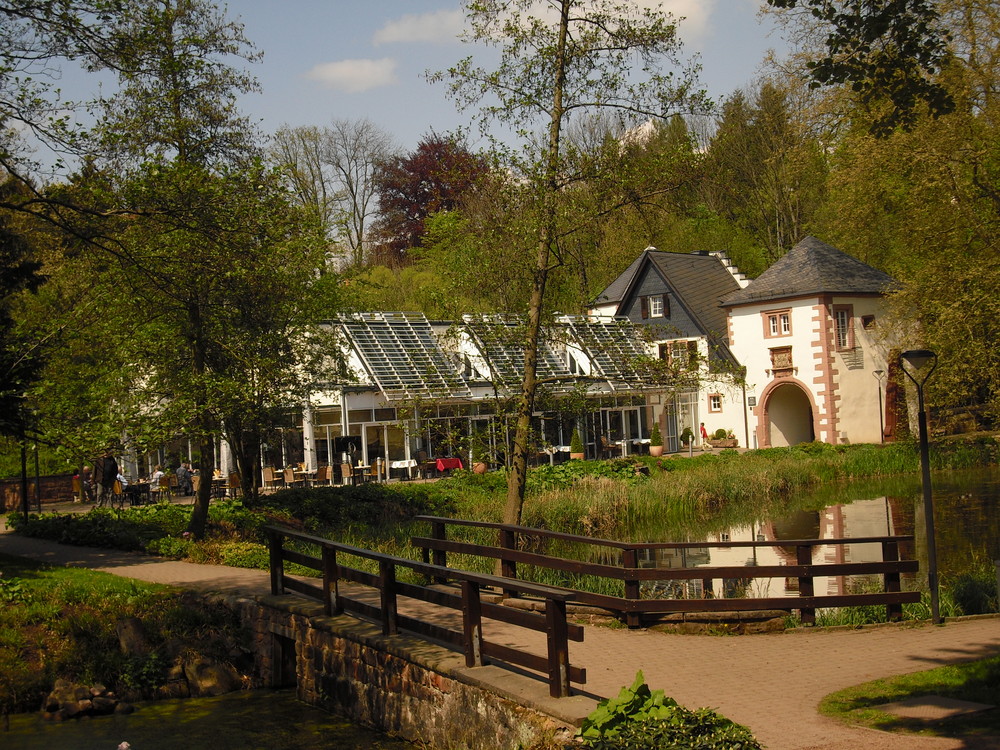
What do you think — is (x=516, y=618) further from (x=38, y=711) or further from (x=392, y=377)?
(x=392, y=377)

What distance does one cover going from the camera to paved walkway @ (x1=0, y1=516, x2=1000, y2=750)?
21.7ft

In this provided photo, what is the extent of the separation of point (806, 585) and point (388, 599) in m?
4.36

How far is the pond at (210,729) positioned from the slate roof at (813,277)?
113 feet

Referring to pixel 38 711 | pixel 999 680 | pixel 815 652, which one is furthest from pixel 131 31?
pixel 999 680

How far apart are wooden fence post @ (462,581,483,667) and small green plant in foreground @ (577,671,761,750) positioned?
6.30 feet

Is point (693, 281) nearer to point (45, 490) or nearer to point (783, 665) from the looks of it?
point (45, 490)

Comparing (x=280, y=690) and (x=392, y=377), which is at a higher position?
(x=392, y=377)

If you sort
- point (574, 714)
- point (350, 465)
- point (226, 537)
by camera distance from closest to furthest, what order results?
point (574, 714) < point (226, 537) < point (350, 465)

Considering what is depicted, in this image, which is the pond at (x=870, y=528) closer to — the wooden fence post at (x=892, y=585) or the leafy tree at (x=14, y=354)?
the wooden fence post at (x=892, y=585)

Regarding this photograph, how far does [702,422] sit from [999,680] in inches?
1501

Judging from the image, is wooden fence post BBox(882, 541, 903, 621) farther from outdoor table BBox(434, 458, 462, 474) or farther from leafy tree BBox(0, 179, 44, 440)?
outdoor table BBox(434, 458, 462, 474)

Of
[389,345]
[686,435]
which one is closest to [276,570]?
[389,345]

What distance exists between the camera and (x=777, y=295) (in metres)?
42.6

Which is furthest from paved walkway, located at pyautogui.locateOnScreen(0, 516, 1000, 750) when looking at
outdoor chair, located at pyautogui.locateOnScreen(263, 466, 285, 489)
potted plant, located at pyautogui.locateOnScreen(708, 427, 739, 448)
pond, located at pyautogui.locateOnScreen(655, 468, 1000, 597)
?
potted plant, located at pyautogui.locateOnScreen(708, 427, 739, 448)
